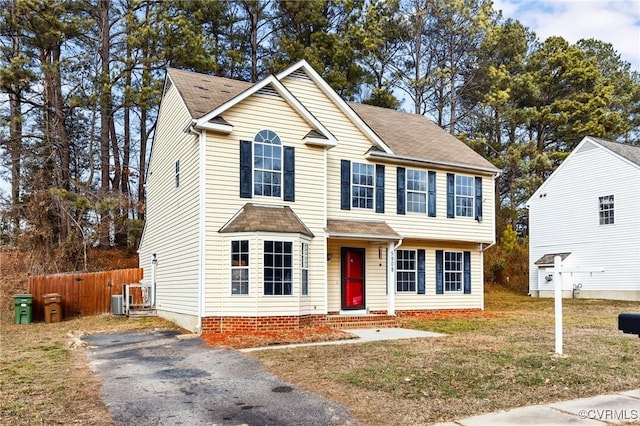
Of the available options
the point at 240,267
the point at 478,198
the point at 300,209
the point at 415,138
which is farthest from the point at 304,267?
the point at 478,198

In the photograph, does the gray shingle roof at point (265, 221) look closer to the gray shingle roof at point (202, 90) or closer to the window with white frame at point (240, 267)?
the window with white frame at point (240, 267)

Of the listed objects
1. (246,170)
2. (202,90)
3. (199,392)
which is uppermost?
(202,90)

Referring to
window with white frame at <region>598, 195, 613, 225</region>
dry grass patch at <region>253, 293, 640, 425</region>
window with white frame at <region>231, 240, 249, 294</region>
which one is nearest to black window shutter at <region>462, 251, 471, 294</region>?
dry grass patch at <region>253, 293, 640, 425</region>

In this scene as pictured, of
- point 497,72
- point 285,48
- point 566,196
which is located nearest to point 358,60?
point 285,48

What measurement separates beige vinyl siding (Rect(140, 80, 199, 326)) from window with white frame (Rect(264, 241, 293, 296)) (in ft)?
6.00

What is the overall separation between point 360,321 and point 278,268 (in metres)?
3.23

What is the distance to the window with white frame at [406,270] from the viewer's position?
1838cm

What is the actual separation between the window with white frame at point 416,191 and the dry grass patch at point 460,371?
5999 millimetres

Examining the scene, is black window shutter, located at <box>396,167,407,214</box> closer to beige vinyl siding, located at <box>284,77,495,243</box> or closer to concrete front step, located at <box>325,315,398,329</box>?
beige vinyl siding, located at <box>284,77,495,243</box>

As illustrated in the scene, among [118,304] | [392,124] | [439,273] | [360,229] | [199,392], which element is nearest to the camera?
[199,392]

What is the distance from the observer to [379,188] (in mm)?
18000

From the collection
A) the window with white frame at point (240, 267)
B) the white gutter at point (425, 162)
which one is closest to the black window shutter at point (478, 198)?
the white gutter at point (425, 162)

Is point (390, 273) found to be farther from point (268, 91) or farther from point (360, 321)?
point (268, 91)

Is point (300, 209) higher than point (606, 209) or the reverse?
the reverse
